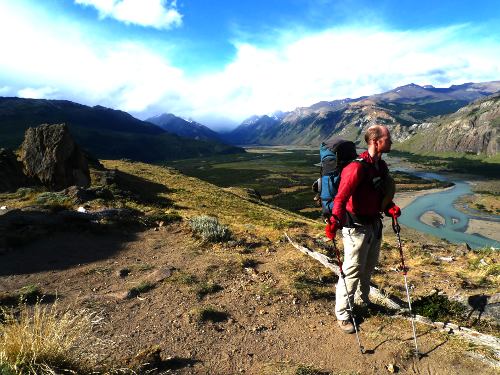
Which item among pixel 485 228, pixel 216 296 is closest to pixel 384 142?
pixel 216 296

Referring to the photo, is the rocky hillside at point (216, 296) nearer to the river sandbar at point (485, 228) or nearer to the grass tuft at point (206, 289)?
the grass tuft at point (206, 289)

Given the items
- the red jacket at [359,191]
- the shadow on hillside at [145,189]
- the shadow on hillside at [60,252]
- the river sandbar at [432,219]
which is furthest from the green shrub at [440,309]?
the river sandbar at [432,219]

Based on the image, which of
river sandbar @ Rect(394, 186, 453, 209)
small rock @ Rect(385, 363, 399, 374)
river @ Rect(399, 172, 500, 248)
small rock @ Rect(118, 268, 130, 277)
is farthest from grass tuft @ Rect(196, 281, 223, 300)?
river sandbar @ Rect(394, 186, 453, 209)

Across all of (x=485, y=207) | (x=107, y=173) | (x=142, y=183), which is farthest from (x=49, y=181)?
(x=485, y=207)

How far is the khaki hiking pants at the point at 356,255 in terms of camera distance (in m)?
7.56

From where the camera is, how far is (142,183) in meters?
38.2

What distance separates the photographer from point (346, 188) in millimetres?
6934

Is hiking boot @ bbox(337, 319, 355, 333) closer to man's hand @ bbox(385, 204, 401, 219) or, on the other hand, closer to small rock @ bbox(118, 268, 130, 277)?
man's hand @ bbox(385, 204, 401, 219)

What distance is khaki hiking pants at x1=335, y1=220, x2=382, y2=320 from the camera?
7.56 metres

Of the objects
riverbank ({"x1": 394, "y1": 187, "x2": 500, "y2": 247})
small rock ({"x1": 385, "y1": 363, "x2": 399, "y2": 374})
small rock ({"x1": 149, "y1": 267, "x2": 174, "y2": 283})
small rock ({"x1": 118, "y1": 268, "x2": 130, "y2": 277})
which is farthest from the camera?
riverbank ({"x1": 394, "y1": 187, "x2": 500, "y2": 247})

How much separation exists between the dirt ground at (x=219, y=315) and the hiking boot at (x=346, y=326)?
16 cm

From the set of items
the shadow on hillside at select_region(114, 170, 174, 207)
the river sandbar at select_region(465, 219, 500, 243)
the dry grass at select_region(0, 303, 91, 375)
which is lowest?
the river sandbar at select_region(465, 219, 500, 243)

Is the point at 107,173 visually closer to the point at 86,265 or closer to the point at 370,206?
the point at 86,265

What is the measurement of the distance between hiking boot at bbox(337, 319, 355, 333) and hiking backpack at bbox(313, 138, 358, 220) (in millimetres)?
2380
